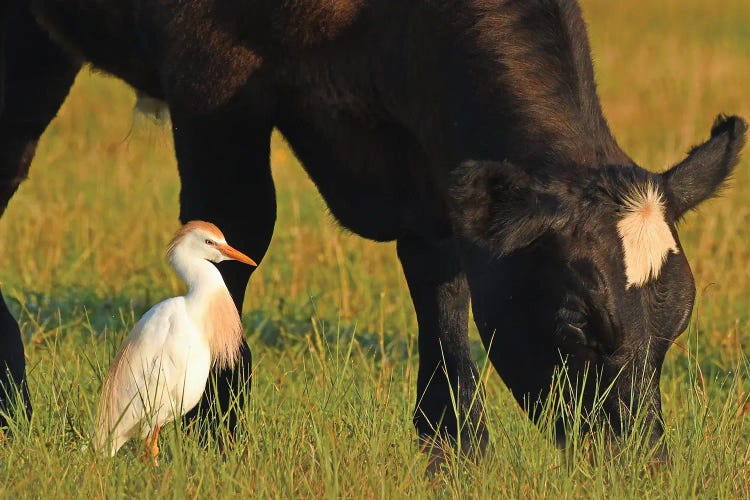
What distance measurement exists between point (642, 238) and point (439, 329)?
171 cm

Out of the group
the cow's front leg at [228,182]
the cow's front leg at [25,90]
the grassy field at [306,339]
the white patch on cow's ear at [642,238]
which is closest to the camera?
the white patch on cow's ear at [642,238]

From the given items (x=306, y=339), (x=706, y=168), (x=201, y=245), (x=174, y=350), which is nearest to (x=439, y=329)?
(x=306, y=339)

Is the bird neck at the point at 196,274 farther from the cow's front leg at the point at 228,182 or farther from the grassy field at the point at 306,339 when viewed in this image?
the cow's front leg at the point at 228,182

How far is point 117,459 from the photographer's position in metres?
4.13

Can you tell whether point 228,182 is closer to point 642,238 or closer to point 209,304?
point 209,304

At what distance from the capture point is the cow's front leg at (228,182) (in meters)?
5.12

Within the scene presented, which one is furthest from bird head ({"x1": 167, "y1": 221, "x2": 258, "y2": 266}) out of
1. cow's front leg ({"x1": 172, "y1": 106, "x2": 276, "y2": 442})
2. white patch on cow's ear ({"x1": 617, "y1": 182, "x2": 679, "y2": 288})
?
white patch on cow's ear ({"x1": 617, "y1": 182, "x2": 679, "y2": 288})

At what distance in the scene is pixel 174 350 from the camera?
14.3ft

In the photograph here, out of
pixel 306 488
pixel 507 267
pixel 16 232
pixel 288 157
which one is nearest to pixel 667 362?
pixel 507 267

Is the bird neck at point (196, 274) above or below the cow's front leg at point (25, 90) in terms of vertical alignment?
below

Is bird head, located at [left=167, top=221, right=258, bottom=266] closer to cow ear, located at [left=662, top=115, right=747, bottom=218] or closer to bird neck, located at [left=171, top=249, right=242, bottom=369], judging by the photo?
bird neck, located at [left=171, top=249, right=242, bottom=369]

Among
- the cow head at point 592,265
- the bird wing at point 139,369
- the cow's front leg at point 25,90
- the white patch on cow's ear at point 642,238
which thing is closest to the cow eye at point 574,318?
the cow head at point 592,265

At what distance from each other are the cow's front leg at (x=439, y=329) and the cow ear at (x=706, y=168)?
4.33 feet

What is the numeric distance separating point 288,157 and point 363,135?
7975 mm
